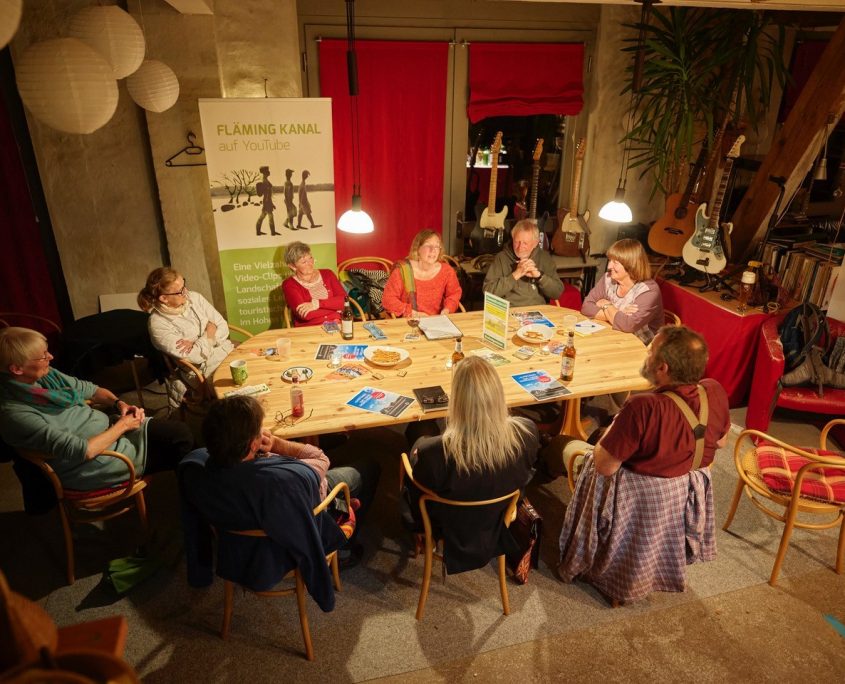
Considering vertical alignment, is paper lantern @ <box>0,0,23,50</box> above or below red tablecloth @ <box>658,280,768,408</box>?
above

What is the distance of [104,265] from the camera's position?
510 cm

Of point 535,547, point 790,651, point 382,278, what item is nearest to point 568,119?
point 382,278

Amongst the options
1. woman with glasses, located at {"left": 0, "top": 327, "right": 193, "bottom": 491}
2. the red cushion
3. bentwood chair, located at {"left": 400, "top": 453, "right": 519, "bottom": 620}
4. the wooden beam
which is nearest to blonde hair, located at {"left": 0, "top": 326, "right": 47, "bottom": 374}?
woman with glasses, located at {"left": 0, "top": 327, "right": 193, "bottom": 491}

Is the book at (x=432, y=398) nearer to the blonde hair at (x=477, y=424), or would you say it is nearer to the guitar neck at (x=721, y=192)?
the blonde hair at (x=477, y=424)

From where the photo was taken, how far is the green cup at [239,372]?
3.13 m

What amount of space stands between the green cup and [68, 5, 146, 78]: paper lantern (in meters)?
1.54

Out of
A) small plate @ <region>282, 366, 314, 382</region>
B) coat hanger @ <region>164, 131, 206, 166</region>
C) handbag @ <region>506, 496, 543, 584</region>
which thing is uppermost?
coat hanger @ <region>164, 131, 206, 166</region>

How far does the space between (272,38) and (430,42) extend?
131 cm

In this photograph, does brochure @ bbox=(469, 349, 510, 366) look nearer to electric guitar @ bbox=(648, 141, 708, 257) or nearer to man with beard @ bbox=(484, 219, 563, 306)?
man with beard @ bbox=(484, 219, 563, 306)

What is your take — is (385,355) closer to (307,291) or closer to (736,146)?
(307,291)

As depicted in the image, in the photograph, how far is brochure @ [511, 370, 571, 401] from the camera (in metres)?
3.12

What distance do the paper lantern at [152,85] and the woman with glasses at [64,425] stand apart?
1.87 metres

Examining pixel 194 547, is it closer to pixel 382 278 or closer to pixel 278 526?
pixel 278 526

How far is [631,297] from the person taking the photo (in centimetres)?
400
